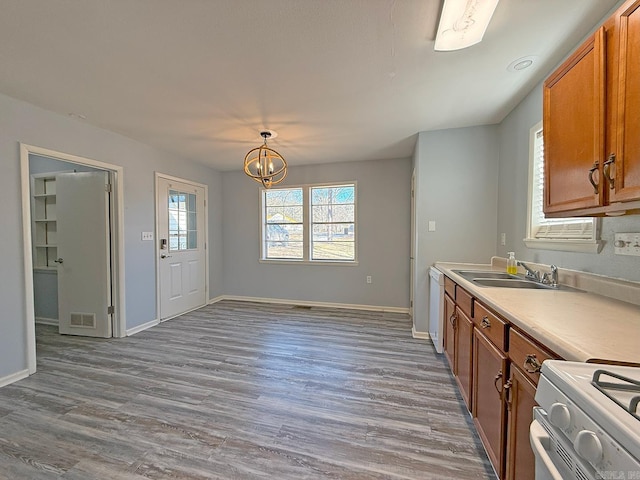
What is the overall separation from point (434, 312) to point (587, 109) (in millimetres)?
2179

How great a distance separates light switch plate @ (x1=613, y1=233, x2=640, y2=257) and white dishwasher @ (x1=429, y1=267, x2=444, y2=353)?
1.25 m

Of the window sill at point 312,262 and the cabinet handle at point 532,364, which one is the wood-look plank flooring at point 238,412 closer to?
the cabinet handle at point 532,364

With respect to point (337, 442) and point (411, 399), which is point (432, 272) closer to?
point (411, 399)

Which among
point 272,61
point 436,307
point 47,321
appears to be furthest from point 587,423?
point 47,321

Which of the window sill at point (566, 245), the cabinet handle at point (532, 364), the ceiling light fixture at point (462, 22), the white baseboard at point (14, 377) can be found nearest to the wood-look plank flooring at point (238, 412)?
the white baseboard at point (14, 377)

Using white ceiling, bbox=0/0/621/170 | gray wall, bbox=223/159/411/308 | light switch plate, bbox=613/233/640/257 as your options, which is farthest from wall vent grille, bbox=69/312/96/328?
light switch plate, bbox=613/233/640/257

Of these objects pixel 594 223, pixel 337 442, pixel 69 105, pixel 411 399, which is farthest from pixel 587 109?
pixel 69 105

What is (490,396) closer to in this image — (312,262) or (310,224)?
(312,262)

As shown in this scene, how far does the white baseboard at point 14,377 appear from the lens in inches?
90.4

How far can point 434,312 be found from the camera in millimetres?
2939

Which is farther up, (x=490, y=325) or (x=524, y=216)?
(x=524, y=216)

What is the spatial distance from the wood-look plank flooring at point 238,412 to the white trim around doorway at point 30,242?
286 mm

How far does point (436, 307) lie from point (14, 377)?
12.9 feet

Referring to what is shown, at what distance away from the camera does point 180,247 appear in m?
4.29
